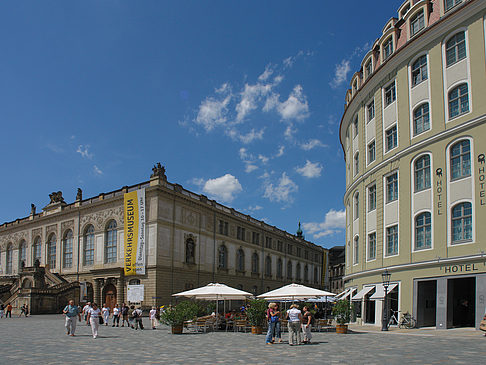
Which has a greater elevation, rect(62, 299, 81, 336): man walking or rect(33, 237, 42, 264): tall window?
rect(33, 237, 42, 264): tall window

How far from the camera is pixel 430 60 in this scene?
26.0 metres

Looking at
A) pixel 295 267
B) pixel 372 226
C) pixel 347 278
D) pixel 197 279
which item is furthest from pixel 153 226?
pixel 295 267

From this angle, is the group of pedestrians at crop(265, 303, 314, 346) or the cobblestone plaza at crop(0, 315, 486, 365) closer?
the cobblestone plaza at crop(0, 315, 486, 365)

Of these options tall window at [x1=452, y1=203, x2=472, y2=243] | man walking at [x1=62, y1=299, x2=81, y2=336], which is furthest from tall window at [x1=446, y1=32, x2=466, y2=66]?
man walking at [x1=62, y1=299, x2=81, y2=336]

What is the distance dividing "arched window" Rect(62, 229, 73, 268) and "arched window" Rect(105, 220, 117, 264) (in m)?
6.62

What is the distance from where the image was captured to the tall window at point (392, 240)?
27.7 m

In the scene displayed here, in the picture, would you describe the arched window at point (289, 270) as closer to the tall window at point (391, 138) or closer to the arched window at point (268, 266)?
the arched window at point (268, 266)

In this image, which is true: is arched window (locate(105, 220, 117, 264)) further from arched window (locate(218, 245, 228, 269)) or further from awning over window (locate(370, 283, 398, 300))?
awning over window (locate(370, 283, 398, 300))

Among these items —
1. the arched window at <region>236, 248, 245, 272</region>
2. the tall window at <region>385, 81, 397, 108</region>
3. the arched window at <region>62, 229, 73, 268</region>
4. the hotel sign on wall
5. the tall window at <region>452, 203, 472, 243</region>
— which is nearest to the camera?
the tall window at <region>452, 203, 472, 243</region>

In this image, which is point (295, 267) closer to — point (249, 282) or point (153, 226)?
point (249, 282)

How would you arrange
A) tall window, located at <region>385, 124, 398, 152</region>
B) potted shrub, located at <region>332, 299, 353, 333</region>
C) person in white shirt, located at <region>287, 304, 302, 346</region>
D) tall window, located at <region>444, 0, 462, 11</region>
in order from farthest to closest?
1. tall window, located at <region>385, 124, 398, 152</region>
2. tall window, located at <region>444, 0, 462, 11</region>
3. potted shrub, located at <region>332, 299, 353, 333</region>
4. person in white shirt, located at <region>287, 304, 302, 346</region>

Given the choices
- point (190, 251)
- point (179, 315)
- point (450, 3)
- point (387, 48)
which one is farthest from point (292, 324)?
point (190, 251)

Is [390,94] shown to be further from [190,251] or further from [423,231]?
[190,251]

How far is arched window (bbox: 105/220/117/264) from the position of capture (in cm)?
5059
